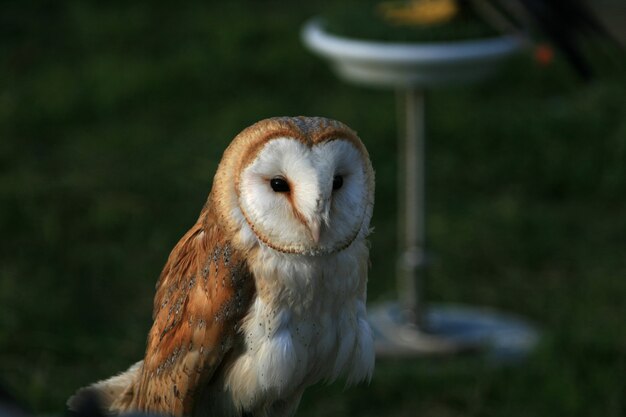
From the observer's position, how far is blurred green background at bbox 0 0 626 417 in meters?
3.69

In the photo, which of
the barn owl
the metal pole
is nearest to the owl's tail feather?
the barn owl

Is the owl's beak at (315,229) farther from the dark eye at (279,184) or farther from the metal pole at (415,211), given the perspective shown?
the metal pole at (415,211)

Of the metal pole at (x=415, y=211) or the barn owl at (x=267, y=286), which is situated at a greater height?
the barn owl at (x=267, y=286)

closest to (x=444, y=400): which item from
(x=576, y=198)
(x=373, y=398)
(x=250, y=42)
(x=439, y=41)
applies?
(x=373, y=398)

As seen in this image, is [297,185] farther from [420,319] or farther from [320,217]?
[420,319]

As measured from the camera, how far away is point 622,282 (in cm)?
448

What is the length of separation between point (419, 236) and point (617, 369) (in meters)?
0.99

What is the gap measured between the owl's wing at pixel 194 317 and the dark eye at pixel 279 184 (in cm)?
14

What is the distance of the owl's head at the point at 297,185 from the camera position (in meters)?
1.49

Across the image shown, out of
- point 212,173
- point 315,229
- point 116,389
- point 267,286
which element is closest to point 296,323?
point 267,286

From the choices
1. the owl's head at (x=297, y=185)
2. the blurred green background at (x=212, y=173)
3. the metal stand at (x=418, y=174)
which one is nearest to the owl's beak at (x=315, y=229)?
the owl's head at (x=297, y=185)

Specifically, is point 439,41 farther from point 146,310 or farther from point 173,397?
point 173,397

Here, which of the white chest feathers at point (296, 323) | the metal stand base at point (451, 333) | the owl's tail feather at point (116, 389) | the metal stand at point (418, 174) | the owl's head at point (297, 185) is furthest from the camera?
the metal stand base at point (451, 333)

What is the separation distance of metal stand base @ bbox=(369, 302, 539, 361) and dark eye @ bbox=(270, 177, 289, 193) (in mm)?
2540
